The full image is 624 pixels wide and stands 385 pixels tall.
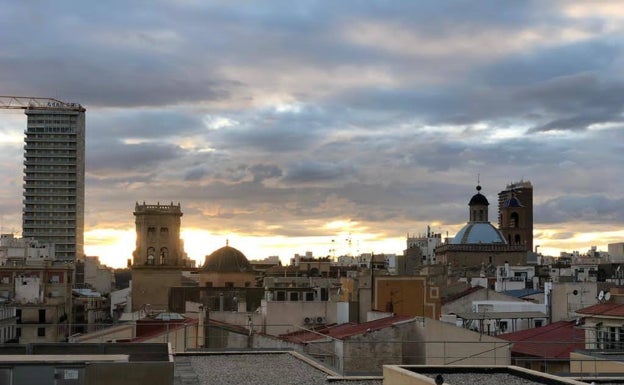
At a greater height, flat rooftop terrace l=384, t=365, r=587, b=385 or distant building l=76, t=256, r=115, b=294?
distant building l=76, t=256, r=115, b=294

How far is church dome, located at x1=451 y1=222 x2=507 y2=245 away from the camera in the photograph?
13225 cm

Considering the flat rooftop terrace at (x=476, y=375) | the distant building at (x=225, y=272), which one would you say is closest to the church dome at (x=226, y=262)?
the distant building at (x=225, y=272)

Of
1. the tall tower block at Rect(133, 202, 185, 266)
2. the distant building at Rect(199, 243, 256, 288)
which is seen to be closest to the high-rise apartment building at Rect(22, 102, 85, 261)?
the tall tower block at Rect(133, 202, 185, 266)

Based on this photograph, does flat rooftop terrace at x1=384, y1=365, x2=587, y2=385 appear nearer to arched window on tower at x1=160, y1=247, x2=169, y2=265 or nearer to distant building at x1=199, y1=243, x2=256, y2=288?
distant building at x1=199, y1=243, x2=256, y2=288

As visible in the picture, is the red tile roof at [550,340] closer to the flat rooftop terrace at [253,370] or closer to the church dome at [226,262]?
the flat rooftop terrace at [253,370]

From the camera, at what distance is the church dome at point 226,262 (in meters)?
86.5

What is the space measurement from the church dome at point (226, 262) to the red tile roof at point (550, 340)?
43899 millimetres

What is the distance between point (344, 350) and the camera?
36.8 m

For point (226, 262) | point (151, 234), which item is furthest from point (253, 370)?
point (151, 234)

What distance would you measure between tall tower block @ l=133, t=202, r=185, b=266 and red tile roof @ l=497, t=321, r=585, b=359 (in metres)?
55.7

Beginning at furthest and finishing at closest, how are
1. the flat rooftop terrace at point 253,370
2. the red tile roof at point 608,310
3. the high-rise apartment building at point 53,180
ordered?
the high-rise apartment building at point 53,180 < the red tile roof at point 608,310 < the flat rooftop terrace at point 253,370

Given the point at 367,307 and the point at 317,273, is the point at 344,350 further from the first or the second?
the point at 317,273

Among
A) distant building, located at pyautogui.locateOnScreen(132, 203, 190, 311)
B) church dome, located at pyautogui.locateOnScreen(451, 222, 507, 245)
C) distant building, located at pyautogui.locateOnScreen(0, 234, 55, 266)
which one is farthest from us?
church dome, located at pyautogui.locateOnScreen(451, 222, 507, 245)

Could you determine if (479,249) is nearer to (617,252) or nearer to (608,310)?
(617,252)
